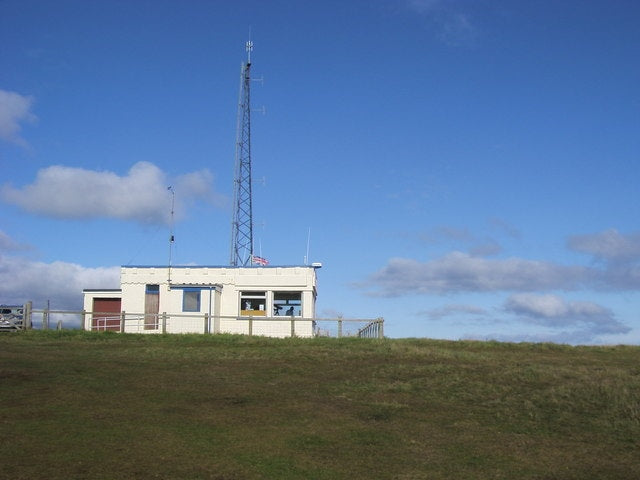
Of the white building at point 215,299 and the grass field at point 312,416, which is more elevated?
the white building at point 215,299

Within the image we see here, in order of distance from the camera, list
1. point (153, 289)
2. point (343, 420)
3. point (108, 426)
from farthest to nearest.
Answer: point (153, 289) < point (343, 420) < point (108, 426)

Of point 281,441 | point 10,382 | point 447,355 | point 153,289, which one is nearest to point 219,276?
point 153,289

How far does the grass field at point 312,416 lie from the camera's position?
11.5 m

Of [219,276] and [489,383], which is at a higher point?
[219,276]

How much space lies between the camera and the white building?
3544 centimetres

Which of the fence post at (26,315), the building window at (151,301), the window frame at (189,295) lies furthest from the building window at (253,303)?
the fence post at (26,315)

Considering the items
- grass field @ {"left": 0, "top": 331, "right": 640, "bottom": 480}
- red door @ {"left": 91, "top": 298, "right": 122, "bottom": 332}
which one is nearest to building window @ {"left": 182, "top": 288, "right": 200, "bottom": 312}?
red door @ {"left": 91, "top": 298, "right": 122, "bottom": 332}

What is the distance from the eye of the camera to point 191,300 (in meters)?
35.9

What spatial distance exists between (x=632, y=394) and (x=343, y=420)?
25.2 feet

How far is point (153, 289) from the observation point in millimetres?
36688

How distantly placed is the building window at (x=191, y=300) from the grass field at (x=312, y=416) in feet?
34.9

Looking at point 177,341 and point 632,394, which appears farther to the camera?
point 177,341

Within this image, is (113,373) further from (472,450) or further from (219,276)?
(219,276)

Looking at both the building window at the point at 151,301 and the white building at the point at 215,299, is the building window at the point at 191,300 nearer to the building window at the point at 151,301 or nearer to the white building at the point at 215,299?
the white building at the point at 215,299
